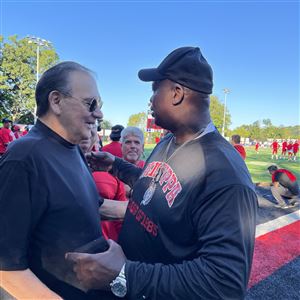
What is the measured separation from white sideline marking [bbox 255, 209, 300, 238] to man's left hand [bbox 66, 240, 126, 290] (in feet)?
17.4

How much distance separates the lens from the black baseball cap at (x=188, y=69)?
1.55 metres

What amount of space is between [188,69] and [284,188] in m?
8.99

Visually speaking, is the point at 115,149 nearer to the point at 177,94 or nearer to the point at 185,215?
the point at 177,94

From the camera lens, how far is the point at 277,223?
7.18 metres

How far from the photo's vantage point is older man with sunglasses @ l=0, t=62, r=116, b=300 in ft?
3.97

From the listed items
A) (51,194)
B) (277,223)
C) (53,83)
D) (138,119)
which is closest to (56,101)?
(53,83)

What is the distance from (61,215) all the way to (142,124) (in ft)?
290

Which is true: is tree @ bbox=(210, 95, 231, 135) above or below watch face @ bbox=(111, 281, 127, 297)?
below

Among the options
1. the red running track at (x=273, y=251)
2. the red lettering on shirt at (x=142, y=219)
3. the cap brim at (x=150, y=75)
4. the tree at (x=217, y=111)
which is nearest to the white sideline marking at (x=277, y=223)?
the red running track at (x=273, y=251)

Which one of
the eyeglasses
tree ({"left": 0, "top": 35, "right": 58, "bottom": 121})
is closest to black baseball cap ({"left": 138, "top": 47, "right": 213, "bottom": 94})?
the eyeglasses

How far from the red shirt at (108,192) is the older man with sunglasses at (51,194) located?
713 millimetres

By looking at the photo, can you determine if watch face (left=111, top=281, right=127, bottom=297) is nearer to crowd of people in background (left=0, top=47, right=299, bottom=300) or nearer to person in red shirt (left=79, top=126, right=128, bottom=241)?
crowd of people in background (left=0, top=47, right=299, bottom=300)

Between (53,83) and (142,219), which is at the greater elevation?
(53,83)

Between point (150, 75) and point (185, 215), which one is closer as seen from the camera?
point (185, 215)
